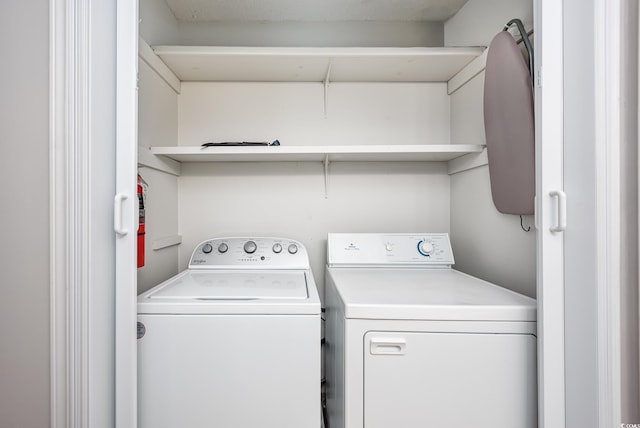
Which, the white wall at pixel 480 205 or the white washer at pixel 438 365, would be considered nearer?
the white washer at pixel 438 365

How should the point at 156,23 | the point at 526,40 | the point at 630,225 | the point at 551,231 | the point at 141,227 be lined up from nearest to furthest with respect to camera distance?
the point at 630,225 < the point at 551,231 < the point at 526,40 < the point at 141,227 < the point at 156,23

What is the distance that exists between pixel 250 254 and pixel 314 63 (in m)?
1.07

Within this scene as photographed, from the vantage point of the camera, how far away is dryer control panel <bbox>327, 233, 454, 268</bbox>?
172 centimetres

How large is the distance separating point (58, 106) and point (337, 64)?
127 cm

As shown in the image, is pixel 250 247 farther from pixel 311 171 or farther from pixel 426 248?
pixel 426 248

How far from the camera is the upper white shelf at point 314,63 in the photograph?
1.58m

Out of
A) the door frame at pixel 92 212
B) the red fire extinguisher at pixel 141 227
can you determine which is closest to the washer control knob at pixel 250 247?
the red fire extinguisher at pixel 141 227

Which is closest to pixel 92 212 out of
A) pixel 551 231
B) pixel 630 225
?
pixel 551 231

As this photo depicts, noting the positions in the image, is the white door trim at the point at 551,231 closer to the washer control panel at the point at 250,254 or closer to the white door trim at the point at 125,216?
the washer control panel at the point at 250,254

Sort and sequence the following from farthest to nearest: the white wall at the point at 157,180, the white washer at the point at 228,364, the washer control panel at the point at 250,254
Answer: the washer control panel at the point at 250,254
the white wall at the point at 157,180
the white washer at the point at 228,364

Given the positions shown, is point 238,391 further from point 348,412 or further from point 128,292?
point 128,292

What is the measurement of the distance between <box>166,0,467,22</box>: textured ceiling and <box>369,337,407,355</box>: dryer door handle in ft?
5.79

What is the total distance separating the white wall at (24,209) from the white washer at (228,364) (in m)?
0.26

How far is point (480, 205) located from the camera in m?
1.65
